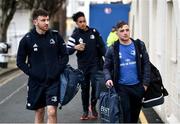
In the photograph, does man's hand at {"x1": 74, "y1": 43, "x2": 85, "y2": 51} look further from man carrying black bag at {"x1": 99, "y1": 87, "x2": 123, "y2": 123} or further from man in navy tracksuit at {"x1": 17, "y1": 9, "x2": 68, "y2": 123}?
man carrying black bag at {"x1": 99, "y1": 87, "x2": 123, "y2": 123}

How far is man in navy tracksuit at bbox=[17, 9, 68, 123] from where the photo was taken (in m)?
7.99

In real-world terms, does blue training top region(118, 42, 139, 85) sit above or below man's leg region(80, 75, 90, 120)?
above

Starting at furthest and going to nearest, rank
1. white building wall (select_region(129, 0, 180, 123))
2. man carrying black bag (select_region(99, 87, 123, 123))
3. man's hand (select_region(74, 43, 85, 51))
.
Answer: man's hand (select_region(74, 43, 85, 51)) → white building wall (select_region(129, 0, 180, 123)) → man carrying black bag (select_region(99, 87, 123, 123))

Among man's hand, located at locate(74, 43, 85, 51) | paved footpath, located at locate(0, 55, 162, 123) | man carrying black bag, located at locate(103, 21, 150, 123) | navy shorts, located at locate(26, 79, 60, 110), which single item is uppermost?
man's hand, located at locate(74, 43, 85, 51)

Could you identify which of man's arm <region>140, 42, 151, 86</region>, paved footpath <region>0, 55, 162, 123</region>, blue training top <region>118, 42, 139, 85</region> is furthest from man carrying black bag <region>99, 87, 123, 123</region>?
paved footpath <region>0, 55, 162, 123</region>

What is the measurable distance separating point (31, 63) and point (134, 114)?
1582mm

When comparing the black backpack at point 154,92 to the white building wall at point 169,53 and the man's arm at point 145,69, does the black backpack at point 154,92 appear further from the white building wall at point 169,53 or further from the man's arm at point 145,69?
the white building wall at point 169,53

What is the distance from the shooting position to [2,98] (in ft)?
48.5

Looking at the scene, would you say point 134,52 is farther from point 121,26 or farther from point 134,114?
point 134,114

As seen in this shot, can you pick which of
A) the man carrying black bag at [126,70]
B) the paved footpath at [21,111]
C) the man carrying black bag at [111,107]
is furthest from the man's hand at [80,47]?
the man carrying black bag at [111,107]

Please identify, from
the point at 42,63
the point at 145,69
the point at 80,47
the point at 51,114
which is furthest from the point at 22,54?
the point at 80,47

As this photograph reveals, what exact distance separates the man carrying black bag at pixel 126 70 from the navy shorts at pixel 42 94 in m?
0.82

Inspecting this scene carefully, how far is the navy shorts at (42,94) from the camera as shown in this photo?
26.3 ft

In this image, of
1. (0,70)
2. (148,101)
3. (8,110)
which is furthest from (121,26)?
(0,70)
